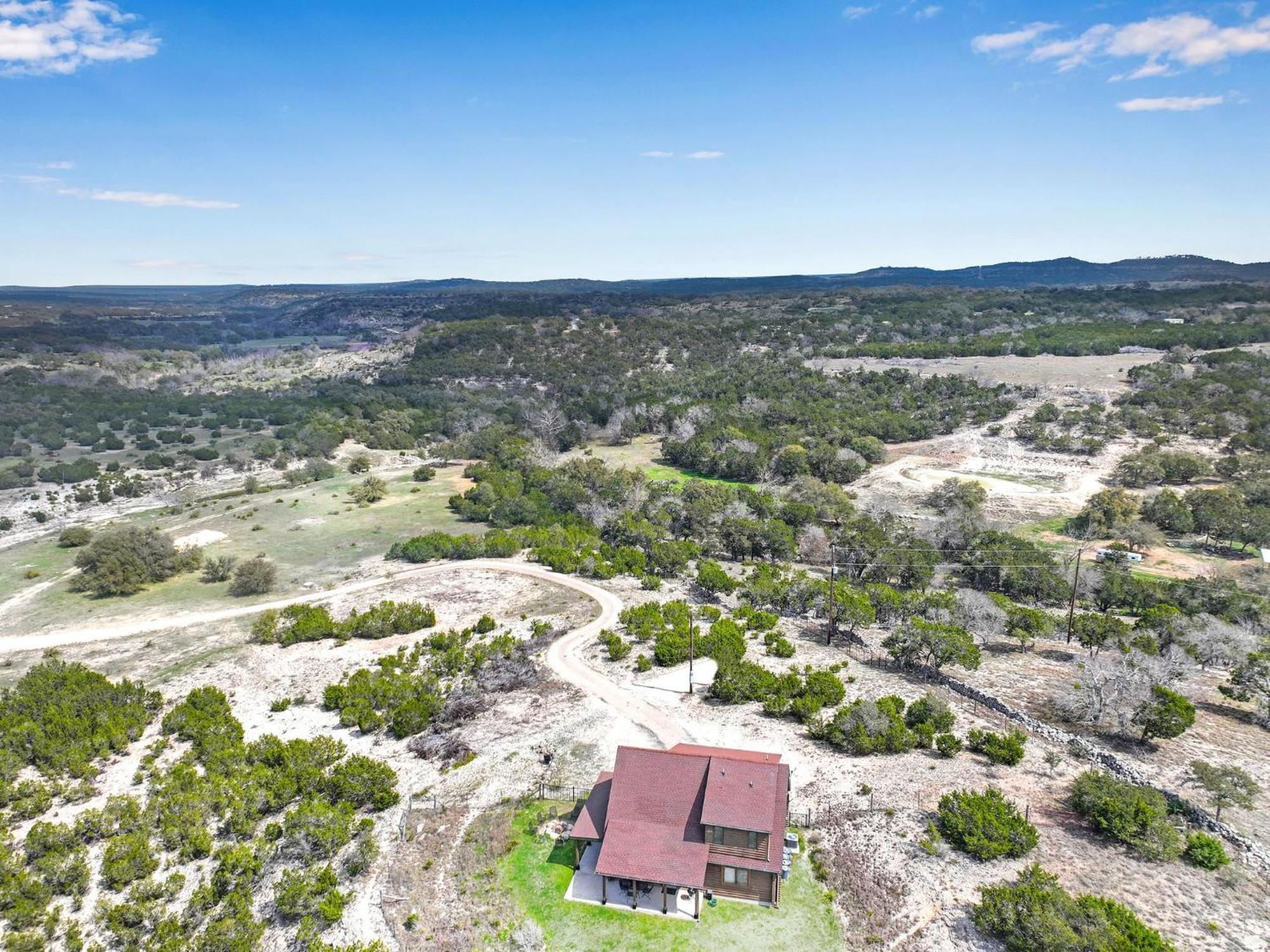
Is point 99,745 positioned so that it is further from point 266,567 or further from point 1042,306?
point 1042,306

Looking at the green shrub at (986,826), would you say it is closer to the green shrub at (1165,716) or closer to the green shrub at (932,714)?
the green shrub at (932,714)

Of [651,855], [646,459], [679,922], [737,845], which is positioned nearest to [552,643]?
[651,855]

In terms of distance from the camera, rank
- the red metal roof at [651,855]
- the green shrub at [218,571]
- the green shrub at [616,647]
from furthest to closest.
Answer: the green shrub at [218,571], the green shrub at [616,647], the red metal roof at [651,855]

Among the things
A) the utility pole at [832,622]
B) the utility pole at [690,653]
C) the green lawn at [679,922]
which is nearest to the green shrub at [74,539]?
the utility pole at [690,653]

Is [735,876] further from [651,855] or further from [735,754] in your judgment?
[735,754]

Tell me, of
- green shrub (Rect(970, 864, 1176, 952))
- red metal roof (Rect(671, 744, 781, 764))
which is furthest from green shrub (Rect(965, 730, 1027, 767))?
red metal roof (Rect(671, 744, 781, 764))
